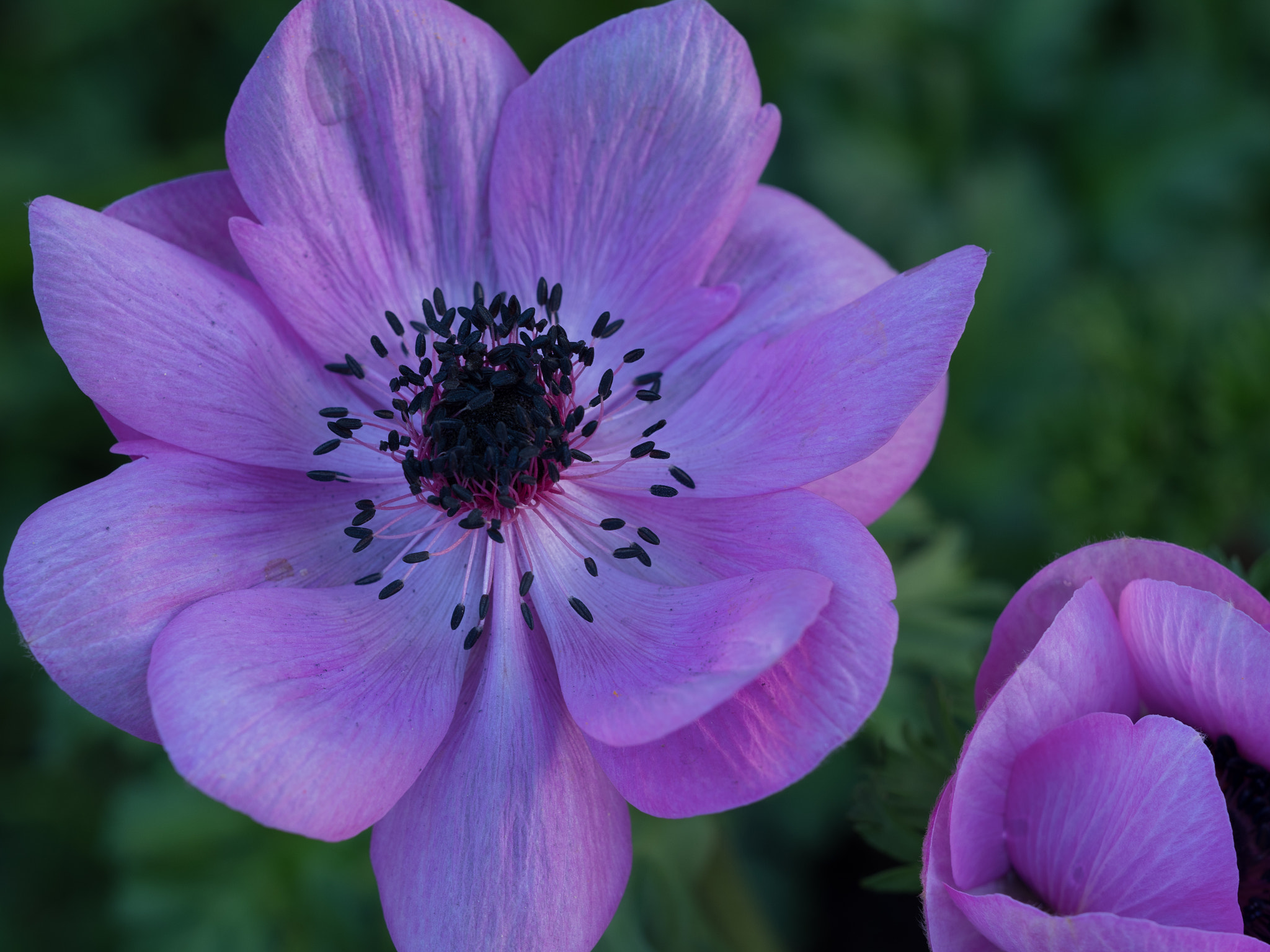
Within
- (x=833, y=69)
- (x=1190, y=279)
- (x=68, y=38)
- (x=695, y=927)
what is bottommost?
(x=695, y=927)

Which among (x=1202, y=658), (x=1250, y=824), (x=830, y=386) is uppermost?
(x=830, y=386)

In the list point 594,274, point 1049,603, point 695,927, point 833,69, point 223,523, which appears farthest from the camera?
point 833,69

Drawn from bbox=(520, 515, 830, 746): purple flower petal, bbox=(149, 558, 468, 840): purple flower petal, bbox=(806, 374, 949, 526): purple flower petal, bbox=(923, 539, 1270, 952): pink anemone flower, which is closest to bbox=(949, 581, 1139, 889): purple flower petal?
bbox=(923, 539, 1270, 952): pink anemone flower

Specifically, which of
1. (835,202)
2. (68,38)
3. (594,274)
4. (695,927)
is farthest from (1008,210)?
(68,38)

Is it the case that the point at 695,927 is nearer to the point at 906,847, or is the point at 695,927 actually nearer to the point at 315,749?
the point at 906,847

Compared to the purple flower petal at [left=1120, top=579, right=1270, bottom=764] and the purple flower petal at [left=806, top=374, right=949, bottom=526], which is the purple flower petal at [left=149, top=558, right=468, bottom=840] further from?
the purple flower petal at [left=1120, top=579, right=1270, bottom=764]

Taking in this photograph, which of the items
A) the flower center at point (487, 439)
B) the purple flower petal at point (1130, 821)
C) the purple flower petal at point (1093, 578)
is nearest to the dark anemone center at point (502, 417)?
the flower center at point (487, 439)

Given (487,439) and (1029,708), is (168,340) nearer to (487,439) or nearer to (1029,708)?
(487,439)

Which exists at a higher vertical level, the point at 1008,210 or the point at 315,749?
the point at 315,749

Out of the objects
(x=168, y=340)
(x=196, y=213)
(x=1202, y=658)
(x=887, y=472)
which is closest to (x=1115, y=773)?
(x=1202, y=658)
